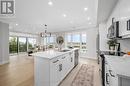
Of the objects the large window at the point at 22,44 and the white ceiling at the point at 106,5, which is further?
the large window at the point at 22,44

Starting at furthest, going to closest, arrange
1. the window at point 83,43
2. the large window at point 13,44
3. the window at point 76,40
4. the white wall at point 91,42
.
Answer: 1. the large window at point 13,44
2. the window at point 76,40
3. the window at point 83,43
4. the white wall at point 91,42

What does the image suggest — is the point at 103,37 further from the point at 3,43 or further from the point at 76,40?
the point at 3,43

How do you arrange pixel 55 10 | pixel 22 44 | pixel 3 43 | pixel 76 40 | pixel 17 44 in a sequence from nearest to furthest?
pixel 55 10 → pixel 3 43 → pixel 76 40 → pixel 17 44 → pixel 22 44

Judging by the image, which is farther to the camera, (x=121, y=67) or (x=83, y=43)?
(x=83, y=43)

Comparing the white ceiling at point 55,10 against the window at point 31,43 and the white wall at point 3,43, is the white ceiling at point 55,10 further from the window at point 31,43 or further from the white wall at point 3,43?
the window at point 31,43

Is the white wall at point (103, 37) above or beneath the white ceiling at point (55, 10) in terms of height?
beneath

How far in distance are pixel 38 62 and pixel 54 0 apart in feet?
6.84

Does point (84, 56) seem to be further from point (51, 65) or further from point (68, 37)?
point (51, 65)

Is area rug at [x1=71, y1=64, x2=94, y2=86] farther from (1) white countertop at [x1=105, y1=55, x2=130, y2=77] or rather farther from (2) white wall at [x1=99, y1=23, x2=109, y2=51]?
(2) white wall at [x1=99, y1=23, x2=109, y2=51]

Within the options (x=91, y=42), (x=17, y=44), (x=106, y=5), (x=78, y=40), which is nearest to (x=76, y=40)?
(x=78, y=40)

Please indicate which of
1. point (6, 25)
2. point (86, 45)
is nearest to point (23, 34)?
point (6, 25)

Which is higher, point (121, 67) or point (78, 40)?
point (78, 40)

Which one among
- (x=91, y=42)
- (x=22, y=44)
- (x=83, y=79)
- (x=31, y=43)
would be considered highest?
(x=91, y=42)

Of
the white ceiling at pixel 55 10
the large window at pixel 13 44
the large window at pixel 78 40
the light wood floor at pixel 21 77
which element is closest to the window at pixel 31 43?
the large window at pixel 13 44
